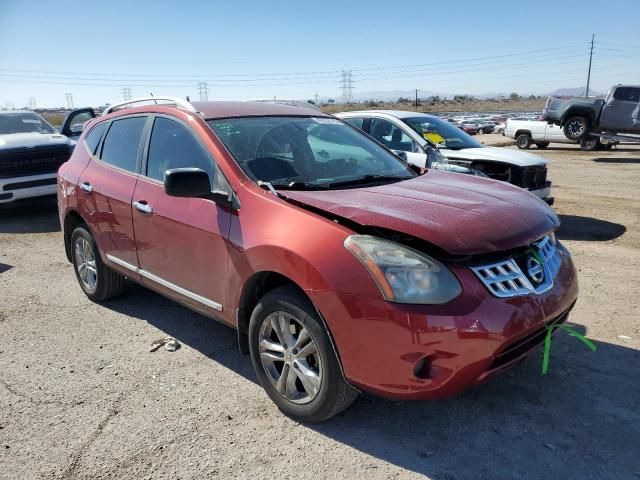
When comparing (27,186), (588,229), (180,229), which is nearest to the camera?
(180,229)

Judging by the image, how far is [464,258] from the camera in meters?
2.60

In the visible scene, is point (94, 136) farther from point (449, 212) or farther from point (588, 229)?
point (588, 229)

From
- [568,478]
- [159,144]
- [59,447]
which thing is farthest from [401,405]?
[159,144]

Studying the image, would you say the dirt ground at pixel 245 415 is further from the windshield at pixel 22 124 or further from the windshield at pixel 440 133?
the windshield at pixel 22 124

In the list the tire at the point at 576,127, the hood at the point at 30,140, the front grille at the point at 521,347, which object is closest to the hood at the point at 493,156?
the front grille at the point at 521,347

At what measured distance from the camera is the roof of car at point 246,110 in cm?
389

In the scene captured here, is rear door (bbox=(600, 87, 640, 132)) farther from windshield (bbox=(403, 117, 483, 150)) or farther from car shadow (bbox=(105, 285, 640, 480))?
car shadow (bbox=(105, 285, 640, 480))

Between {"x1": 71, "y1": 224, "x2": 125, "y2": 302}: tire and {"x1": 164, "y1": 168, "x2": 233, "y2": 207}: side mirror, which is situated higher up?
{"x1": 164, "y1": 168, "x2": 233, "y2": 207}: side mirror

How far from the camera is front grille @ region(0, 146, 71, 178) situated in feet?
29.1

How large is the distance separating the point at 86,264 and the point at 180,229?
2025 millimetres

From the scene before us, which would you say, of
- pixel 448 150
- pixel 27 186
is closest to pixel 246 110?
pixel 448 150

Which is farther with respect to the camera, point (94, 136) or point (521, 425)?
point (94, 136)

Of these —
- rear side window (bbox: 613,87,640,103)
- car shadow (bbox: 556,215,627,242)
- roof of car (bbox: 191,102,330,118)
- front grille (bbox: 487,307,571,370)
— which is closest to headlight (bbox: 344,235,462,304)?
front grille (bbox: 487,307,571,370)

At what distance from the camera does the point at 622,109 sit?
18.2m
